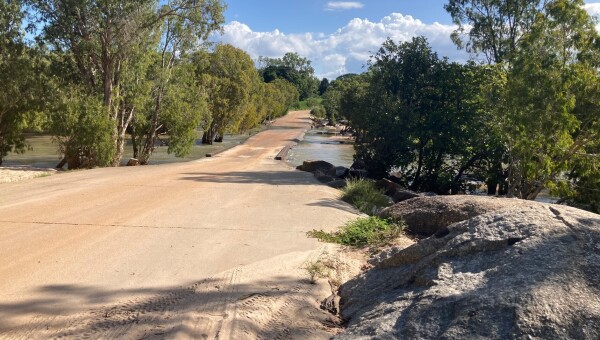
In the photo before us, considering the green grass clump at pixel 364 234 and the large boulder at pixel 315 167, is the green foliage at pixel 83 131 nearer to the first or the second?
the large boulder at pixel 315 167

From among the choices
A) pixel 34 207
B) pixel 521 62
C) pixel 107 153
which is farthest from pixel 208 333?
pixel 107 153

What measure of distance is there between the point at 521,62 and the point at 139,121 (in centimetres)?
1787

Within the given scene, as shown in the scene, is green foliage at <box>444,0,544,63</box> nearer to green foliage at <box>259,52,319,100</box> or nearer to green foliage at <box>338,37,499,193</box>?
green foliage at <box>338,37,499,193</box>

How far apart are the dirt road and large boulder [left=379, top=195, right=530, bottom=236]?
1.17m

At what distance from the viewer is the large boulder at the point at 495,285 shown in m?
3.31

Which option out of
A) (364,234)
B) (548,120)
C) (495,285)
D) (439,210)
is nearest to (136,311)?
(495,285)

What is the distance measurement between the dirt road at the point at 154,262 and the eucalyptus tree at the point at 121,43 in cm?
972

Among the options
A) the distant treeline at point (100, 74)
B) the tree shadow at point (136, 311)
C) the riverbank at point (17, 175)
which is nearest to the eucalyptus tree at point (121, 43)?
the distant treeline at point (100, 74)

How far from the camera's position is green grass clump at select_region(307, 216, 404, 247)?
751cm

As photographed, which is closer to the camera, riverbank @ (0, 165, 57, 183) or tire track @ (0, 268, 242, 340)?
tire track @ (0, 268, 242, 340)

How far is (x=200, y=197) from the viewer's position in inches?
448

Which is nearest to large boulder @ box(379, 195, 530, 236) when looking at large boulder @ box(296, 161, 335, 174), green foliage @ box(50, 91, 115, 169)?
large boulder @ box(296, 161, 335, 174)

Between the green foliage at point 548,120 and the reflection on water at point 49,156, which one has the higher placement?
the green foliage at point 548,120

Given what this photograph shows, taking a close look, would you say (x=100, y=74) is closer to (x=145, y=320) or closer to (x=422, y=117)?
(x=422, y=117)
